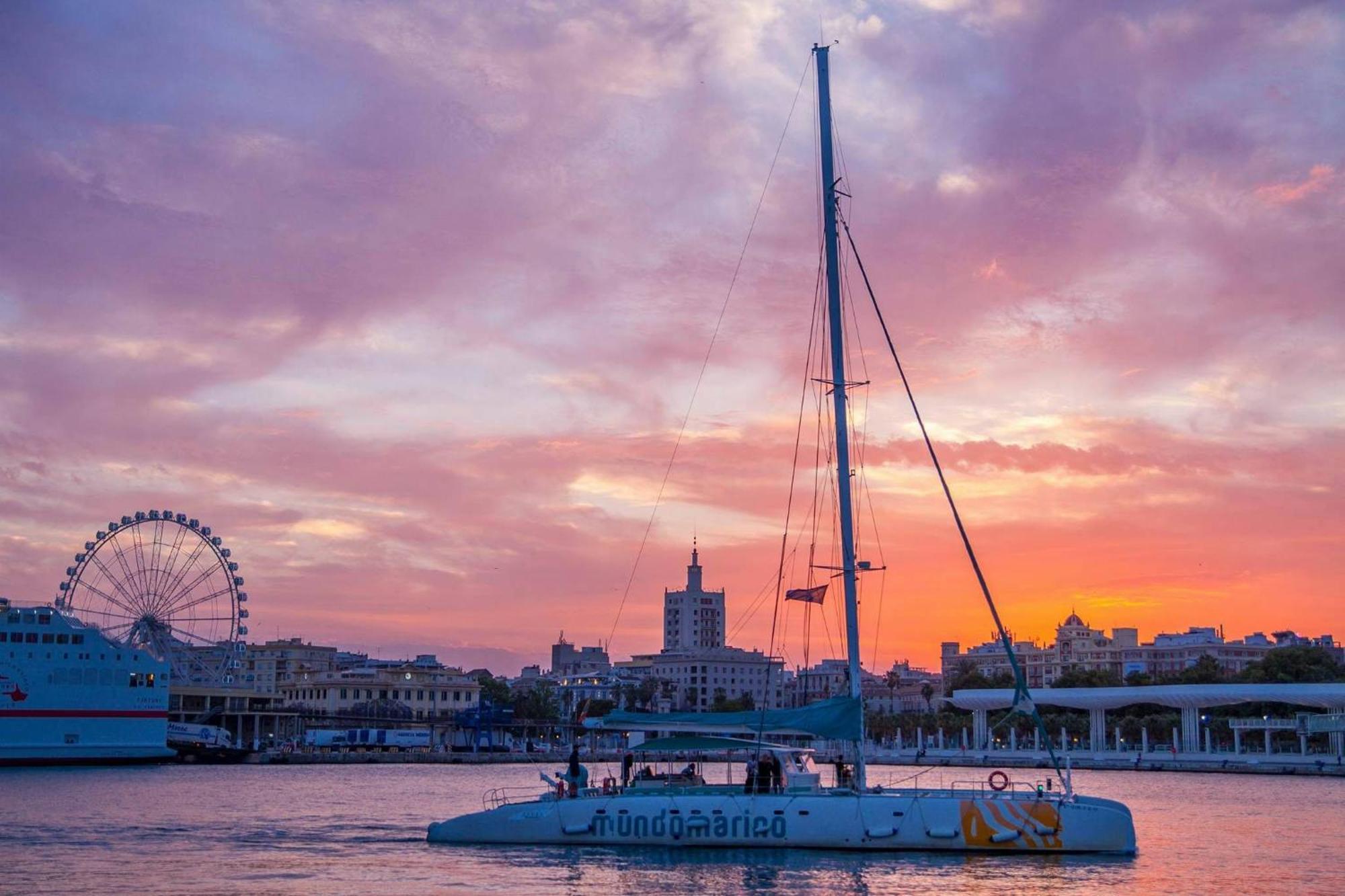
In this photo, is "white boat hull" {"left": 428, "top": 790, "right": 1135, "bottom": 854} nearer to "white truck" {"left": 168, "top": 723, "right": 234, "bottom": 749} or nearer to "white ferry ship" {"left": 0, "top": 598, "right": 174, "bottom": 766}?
"white ferry ship" {"left": 0, "top": 598, "right": 174, "bottom": 766}

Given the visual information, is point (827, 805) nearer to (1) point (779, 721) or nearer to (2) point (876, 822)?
(2) point (876, 822)

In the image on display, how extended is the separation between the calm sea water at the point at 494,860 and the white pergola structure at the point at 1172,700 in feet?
134


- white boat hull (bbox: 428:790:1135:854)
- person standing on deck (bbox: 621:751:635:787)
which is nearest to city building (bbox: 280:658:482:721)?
person standing on deck (bbox: 621:751:635:787)

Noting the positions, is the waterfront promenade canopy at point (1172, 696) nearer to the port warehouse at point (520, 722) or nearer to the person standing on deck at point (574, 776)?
the port warehouse at point (520, 722)

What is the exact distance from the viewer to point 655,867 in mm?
32031

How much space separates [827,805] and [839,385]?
10575mm

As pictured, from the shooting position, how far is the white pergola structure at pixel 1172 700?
324 feet

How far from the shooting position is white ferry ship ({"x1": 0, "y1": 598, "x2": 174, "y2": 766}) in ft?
321

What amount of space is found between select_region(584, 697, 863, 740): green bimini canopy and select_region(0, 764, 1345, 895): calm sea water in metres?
3.04

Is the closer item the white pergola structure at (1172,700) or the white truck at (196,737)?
the white pergola structure at (1172,700)

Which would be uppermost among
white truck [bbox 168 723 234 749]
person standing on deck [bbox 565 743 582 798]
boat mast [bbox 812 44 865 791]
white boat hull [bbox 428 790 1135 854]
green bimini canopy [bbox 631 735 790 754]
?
boat mast [bbox 812 44 865 791]

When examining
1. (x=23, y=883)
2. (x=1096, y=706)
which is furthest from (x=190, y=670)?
(x=23, y=883)

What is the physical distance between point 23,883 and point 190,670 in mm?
127711

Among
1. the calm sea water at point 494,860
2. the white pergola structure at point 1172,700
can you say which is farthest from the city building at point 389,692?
the calm sea water at point 494,860
